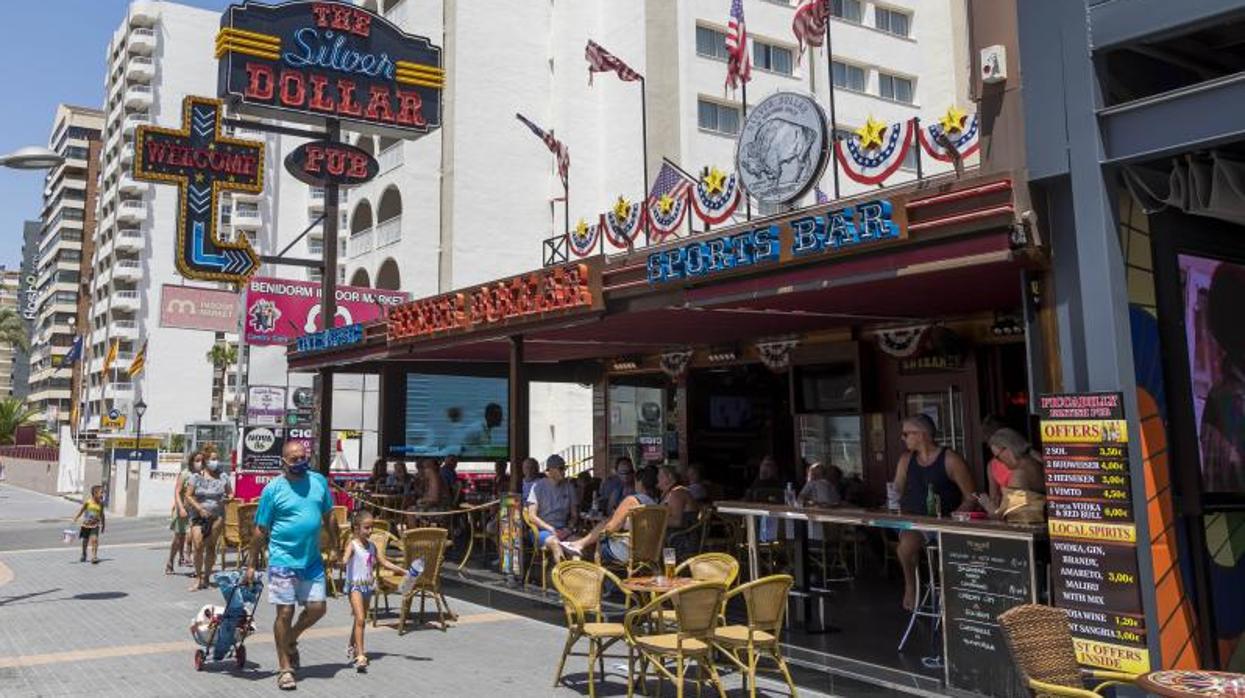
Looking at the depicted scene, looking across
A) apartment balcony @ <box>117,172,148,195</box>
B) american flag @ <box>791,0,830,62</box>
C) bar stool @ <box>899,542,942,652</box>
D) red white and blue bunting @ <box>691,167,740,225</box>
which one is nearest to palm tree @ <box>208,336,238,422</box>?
apartment balcony @ <box>117,172,148,195</box>

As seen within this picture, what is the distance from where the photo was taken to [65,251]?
95500 mm

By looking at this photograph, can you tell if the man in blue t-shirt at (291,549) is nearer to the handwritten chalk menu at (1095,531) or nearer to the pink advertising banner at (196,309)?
the handwritten chalk menu at (1095,531)

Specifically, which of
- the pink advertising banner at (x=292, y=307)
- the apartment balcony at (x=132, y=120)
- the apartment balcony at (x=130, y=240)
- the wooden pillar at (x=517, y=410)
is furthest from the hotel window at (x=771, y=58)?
the apartment balcony at (x=132, y=120)

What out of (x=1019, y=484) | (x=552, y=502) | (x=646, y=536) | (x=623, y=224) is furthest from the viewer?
(x=552, y=502)

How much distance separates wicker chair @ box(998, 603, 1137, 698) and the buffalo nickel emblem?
4.29 metres

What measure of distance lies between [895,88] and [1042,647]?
3628cm

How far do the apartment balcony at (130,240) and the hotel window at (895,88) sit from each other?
6051 centimetres

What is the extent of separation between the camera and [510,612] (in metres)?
10.5

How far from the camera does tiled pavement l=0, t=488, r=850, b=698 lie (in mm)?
7090

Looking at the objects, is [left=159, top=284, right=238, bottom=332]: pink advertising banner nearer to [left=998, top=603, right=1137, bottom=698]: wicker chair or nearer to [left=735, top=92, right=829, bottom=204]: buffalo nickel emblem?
[left=735, top=92, right=829, bottom=204]: buffalo nickel emblem

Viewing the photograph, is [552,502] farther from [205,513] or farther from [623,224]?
[205,513]

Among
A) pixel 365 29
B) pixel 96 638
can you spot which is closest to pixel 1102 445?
pixel 96 638

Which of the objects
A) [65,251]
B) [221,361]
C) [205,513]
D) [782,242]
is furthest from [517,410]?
[65,251]

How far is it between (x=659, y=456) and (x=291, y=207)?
6466cm
